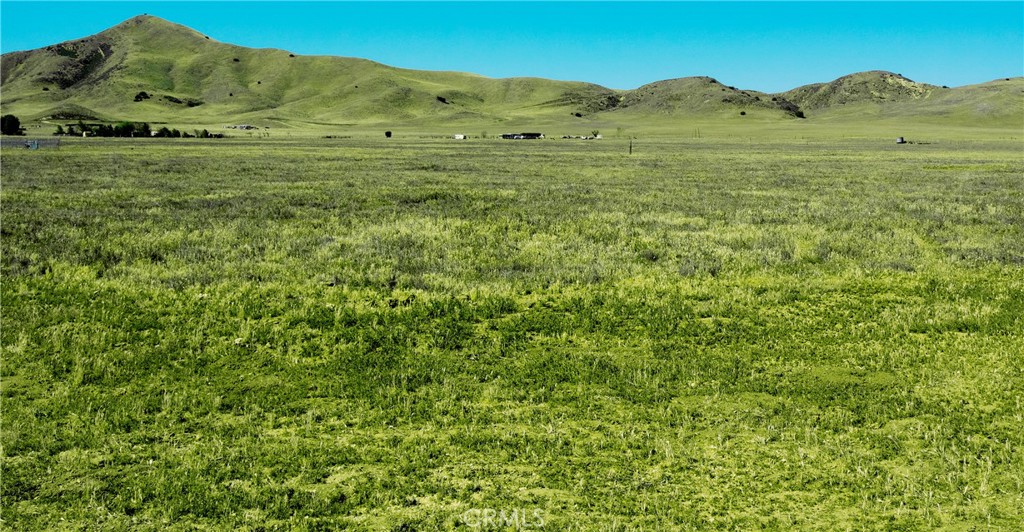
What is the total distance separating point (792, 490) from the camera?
23.4 feet

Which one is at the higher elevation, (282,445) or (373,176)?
(373,176)

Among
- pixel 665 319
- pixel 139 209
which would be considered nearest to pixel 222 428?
pixel 665 319

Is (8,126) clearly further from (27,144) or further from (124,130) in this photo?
(27,144)

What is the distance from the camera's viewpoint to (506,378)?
1019 centimetres

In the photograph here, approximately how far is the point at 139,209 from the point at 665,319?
2369 cm

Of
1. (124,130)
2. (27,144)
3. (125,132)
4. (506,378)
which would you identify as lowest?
(506,378)

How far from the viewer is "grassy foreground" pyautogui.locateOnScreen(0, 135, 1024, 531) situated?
272 inches

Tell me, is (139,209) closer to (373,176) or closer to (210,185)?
(210,185)

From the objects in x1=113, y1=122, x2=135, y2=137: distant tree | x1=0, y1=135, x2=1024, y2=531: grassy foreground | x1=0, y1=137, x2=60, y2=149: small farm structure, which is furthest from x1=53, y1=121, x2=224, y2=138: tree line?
x1=0, y1=135, x2=1024, y2=531: grassy foreground

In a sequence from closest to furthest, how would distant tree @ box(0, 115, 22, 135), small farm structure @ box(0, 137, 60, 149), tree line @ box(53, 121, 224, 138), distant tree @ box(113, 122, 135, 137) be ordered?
small farm structure @ box(0, 137, 60, 149)
distant tree @ box(0, 115, 22, 135)
tree line @ box(53, 121, 224, 138)
distant tree @ box(113, 122, 135, 137)

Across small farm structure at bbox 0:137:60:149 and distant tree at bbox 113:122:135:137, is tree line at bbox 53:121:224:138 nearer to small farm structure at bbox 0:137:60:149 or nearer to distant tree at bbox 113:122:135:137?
distant tree at bbox 113:122:135:137

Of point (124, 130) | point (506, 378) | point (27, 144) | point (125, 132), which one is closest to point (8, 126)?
point (124, 130)

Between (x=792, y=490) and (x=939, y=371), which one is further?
(x=939, y=371)

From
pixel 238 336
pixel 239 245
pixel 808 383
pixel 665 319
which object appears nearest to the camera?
pixel 808 383
